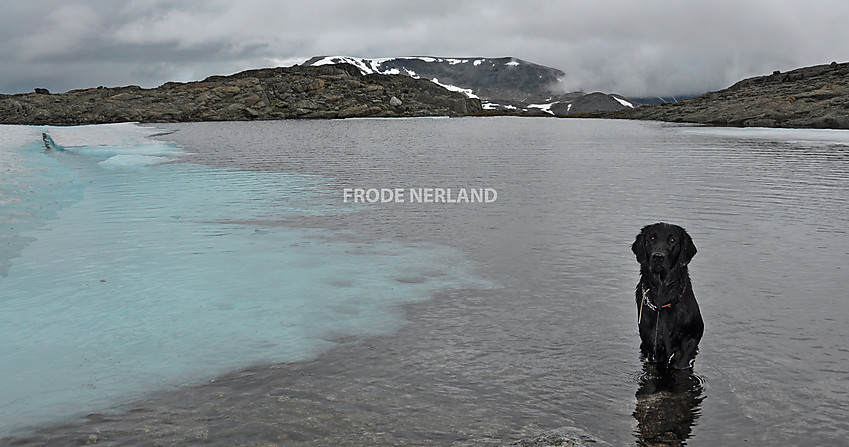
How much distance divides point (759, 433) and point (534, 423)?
2405 millimetres

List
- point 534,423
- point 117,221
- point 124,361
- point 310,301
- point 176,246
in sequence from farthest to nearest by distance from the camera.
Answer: point 117,221
point 176,246
point 310,301
point 124,361
point 534,423

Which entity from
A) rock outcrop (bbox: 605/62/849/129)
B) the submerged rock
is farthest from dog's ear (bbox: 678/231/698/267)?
rock outcrop (bbox: 605/62/849/129)

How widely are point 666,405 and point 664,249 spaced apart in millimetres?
1873

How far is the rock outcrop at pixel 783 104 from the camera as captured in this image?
11081 cm

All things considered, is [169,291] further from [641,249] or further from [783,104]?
[783,104]

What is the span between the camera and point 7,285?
42.3 ft

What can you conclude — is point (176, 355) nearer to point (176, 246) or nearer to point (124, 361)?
point (124, 361)

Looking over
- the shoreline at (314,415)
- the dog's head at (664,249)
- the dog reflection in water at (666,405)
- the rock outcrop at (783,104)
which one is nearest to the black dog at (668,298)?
the dog's head at (664,249)

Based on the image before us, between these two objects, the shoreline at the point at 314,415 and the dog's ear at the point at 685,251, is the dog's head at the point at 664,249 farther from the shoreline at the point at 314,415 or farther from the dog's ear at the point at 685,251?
the shoreline at the point at 314,415

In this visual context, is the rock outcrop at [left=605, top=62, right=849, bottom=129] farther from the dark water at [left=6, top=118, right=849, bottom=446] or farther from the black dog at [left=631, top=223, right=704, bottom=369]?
the black dog at [left=631, top=223, right=704, bottom=369]

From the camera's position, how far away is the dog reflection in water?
274 inches

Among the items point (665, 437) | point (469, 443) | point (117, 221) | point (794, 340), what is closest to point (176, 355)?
point (469, 443)

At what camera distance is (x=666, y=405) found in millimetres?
7688

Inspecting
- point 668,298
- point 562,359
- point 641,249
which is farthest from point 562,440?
point 641,249
